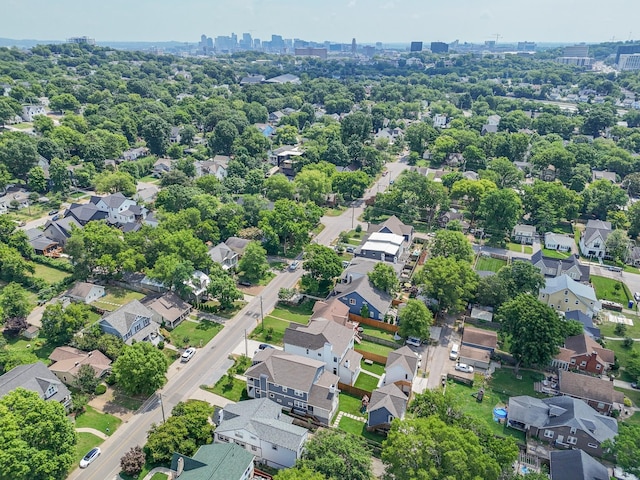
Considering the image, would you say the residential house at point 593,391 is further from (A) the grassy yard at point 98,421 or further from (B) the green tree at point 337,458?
(A) the grassy yard at point 98,421

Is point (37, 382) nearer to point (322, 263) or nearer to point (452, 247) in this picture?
point (322, 263)

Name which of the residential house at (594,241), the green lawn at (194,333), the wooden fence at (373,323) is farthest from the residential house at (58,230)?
the residential house at (594,241)

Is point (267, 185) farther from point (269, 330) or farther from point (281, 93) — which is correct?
point (281, 93)

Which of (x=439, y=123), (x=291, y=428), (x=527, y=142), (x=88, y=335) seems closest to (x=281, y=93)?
(x=439, y=123)

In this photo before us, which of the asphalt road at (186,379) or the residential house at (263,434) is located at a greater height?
the residential house at (263,434)

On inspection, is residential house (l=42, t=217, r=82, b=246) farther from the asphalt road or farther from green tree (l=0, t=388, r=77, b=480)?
green tree (l=0, t=388, r=77, b=480)

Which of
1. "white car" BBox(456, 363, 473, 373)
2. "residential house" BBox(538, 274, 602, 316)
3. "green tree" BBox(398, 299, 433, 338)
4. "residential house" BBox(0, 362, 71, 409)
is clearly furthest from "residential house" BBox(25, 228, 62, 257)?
"residential house" BBox(538, 274, 602, 316)
